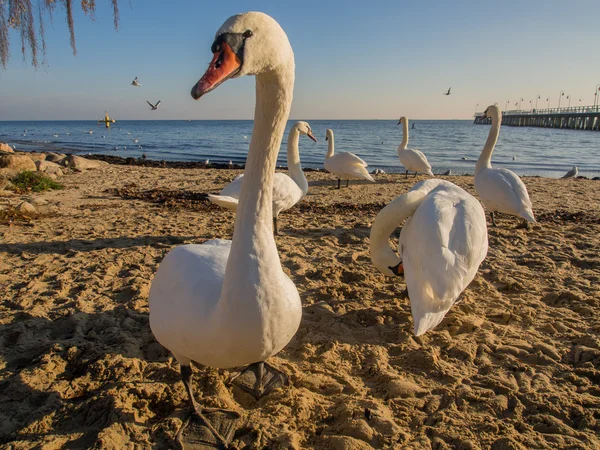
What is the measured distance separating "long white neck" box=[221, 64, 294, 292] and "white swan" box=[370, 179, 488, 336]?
1.55 meters

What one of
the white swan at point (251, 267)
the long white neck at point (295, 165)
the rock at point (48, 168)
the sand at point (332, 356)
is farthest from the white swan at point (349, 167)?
the white swan at point (251, 267)

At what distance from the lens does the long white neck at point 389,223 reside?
409 cm

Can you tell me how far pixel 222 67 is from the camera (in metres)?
1.71

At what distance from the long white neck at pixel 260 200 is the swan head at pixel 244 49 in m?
0.11

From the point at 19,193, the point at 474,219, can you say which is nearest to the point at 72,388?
the point at 474,219

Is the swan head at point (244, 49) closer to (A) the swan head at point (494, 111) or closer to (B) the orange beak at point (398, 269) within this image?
(B) the orange beak at point (398, 269)

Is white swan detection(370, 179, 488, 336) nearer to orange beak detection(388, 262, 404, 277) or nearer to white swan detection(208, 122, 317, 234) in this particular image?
orange beak detection(388, 262, 404, 277)

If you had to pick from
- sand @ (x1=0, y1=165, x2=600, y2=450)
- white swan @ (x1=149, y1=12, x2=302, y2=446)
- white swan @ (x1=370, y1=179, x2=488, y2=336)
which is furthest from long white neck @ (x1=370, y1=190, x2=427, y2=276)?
white swan @ (x1=149, y1=12, x2=302, y2=446)

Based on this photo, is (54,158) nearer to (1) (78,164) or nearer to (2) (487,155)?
(1) (78,164)

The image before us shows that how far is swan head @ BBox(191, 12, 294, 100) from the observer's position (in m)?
1.70

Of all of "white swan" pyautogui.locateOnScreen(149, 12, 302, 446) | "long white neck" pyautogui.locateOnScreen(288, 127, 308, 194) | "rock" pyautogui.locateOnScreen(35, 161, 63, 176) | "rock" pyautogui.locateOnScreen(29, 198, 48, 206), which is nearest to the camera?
"white swan" pyautogui.locateOnScreen(149, 12, 302, 446)

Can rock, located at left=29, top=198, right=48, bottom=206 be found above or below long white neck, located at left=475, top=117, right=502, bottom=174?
below

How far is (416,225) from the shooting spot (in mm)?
3588

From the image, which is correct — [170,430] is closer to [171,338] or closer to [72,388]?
[171,338]
